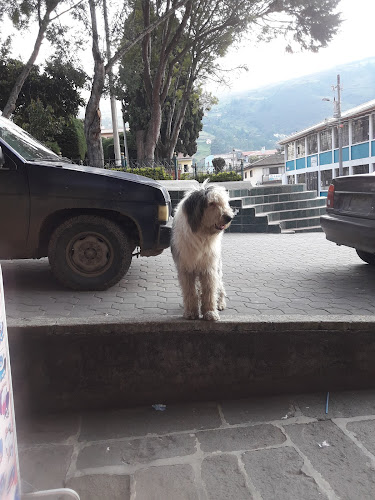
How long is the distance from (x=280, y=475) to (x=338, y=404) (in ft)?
3.64

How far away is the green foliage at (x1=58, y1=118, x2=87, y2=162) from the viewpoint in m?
21.9

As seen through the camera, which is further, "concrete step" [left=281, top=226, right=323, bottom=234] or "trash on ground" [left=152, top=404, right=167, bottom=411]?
"concrete step" [left=281, top=226, right=323, bottom=234]

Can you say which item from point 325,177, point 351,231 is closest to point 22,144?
point 351,231

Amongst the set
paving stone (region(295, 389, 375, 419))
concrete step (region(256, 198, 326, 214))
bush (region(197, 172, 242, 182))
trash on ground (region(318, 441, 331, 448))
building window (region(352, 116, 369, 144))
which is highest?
building window (region(352, 116, 369, 144))

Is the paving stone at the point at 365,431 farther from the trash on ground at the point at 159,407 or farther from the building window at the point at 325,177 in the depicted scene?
the building window at the point at 325,177

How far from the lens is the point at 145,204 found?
15.7ft

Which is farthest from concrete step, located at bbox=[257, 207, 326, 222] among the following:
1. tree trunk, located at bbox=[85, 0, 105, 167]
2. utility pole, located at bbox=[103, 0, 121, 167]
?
utility pole, located at bbox=[103, 0, 121, 167]

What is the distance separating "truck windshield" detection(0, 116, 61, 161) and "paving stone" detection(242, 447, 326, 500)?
13.0ft

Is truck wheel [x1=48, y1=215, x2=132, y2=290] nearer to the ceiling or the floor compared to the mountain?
nearer to the floor

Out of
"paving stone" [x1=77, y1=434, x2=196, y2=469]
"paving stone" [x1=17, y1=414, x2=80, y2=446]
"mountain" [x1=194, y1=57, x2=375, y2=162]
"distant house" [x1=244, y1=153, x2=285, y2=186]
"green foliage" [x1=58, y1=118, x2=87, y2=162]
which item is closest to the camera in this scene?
"paving stone" [x1=77, y1=434, x2=196, y2=469]

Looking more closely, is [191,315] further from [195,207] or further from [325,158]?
[325,158]

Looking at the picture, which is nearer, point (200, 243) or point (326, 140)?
point (200, 243)

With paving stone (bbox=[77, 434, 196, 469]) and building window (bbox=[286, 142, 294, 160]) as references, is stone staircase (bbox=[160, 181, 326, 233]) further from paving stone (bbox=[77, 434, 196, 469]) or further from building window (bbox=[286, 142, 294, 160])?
building window (bbox=[286, 142, 294, 160])

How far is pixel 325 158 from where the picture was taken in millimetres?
41250
